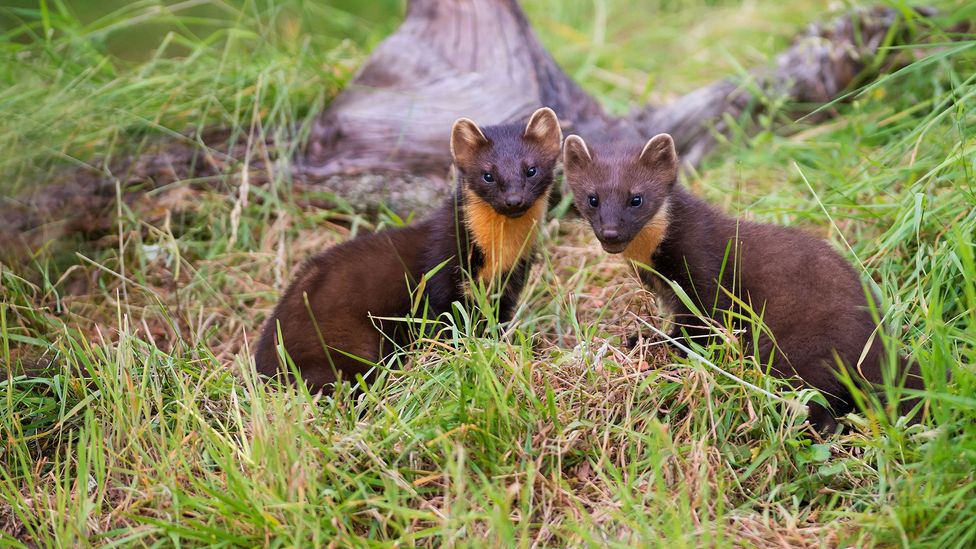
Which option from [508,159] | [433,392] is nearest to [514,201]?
[508,159]

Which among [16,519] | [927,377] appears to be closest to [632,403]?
[927,377]

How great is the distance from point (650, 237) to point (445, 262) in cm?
109

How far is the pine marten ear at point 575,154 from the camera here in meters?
4.80

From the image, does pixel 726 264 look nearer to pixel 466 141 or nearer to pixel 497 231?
pixel 497 231

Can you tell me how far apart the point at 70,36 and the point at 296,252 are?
262 cm

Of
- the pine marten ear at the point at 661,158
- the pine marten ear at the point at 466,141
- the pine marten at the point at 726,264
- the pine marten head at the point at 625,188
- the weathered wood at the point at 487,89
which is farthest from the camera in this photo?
the weathered wood at the point at 487,89

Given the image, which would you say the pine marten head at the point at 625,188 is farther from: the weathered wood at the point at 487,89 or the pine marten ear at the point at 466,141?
the weathered wood at the point at 487,89

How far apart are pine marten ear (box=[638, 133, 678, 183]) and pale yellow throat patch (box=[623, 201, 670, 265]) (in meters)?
0.16

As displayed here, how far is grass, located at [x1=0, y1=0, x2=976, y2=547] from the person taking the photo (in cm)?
347

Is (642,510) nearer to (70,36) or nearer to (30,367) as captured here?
(30,367)

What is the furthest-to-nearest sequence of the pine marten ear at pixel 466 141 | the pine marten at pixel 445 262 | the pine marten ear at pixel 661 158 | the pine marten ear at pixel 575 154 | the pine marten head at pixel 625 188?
the pine marten ear at pixel 466 141 < the pine marten at pixel 445 262 < the pine marten ear at pixel 575 154 < the pine marten ear at pixel 661 158 < the pine marten head at pixel 625 188

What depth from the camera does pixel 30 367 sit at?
4.69 metres

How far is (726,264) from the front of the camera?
466cm

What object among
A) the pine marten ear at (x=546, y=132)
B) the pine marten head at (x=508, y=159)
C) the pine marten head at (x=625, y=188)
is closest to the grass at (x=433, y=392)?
the pine marten head at (x=625, y=188)
